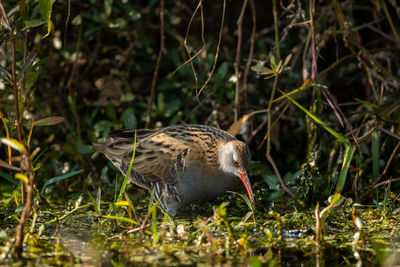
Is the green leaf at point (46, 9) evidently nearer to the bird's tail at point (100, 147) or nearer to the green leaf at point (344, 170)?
the bird's tail at point (100, 147)

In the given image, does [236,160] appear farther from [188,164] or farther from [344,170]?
[344,170]

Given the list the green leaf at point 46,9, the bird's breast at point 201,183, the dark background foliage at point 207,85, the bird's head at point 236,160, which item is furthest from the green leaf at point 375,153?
the green leaf at point 46,9

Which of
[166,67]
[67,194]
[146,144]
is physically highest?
[166,67]

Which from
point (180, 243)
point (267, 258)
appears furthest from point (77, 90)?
point (267, 258)

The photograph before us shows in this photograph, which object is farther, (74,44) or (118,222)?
(74,44)

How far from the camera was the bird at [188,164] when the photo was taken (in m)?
4.74

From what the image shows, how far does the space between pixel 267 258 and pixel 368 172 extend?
2.17 m

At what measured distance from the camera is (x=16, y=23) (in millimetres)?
4008

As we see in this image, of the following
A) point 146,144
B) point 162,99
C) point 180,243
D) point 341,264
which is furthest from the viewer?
point 162,99

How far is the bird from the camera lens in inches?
187

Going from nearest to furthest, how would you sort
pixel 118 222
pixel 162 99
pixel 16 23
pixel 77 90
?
pixel 16 23 → pixel 118 222 → pixel 162 99 → pixel 77 90

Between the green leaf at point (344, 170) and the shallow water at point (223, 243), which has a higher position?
the green leaf at point (344, 170)

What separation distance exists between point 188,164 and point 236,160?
16.2 inches

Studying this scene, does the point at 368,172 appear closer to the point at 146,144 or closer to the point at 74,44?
the point at 146,144
